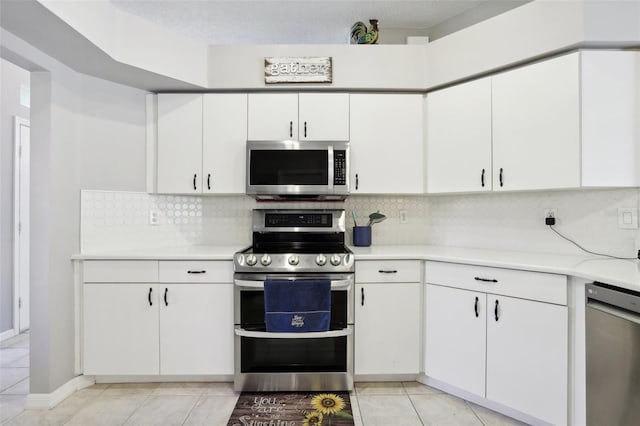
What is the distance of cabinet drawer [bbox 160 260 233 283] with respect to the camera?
2.25 meters

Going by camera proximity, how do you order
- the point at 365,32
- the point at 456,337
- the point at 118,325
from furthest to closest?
the point at 365,32 < the point at 118,325 < the point at 456,337

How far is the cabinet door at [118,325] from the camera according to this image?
224 cm

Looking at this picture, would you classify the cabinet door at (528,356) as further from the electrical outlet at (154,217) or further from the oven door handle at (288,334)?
the electrical outlet at (154,217)

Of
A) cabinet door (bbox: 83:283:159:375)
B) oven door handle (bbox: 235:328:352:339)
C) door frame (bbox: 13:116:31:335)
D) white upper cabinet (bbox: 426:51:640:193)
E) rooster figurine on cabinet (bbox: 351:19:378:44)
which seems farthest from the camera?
door frame (bbox: 13:116:31:335)

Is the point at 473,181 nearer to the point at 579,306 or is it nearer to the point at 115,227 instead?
the point at 579,306

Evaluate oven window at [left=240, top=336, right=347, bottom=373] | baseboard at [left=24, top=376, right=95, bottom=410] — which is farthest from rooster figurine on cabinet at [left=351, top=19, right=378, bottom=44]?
baseboard at [left=24, top=376, right=95, bottom=410]

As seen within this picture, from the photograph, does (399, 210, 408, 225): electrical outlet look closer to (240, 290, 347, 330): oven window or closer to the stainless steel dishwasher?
(240, 290, 347, 330): oven window

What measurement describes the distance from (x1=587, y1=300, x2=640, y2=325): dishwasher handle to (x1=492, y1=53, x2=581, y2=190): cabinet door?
719mm

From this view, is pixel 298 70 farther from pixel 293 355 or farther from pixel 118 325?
pixel 118 325

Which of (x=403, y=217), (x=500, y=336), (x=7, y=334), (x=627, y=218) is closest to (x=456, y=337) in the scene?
(x=500, y=336)

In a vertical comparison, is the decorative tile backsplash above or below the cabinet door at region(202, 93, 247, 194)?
below

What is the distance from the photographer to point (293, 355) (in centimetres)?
219

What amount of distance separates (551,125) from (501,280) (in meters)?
0.97

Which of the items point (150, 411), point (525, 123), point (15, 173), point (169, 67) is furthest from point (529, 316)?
point (15, 173)
